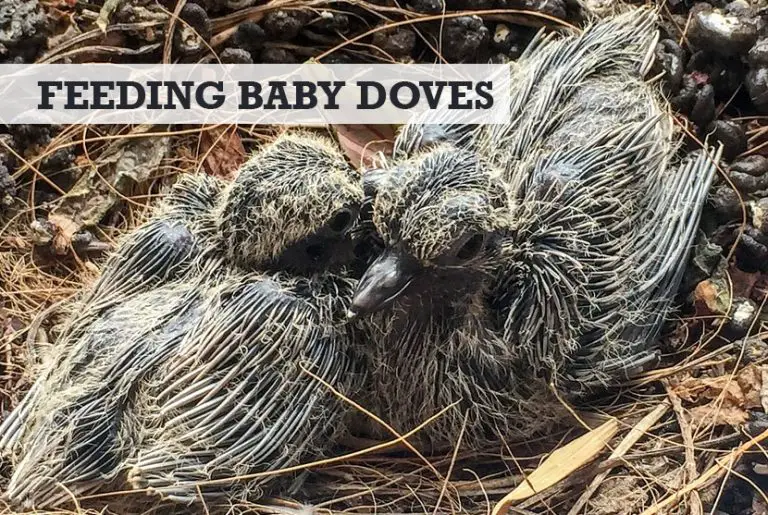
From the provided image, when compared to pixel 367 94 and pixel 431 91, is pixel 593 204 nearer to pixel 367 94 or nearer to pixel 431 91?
pixel 431 91

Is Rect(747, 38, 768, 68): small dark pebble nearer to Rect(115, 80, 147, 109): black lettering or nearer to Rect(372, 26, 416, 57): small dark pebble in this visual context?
Rect(372, 26, 416, 57): small dark pebble

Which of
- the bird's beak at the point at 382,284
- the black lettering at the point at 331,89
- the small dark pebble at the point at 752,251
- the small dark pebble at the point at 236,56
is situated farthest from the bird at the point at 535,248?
the small dark pebble at the point at 236,56

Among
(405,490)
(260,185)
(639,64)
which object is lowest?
(405,490)

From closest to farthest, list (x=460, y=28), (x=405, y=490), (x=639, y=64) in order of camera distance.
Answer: (x=405, y=490)
(x=639, y=64)
(x=460, y=28)

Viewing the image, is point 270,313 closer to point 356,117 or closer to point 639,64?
point 356,117

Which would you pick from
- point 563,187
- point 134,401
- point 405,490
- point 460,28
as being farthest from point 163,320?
point 460,28

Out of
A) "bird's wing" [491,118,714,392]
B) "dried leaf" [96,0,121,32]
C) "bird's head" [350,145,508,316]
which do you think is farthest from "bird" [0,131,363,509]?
"dried leaf" [96,0,121,32]

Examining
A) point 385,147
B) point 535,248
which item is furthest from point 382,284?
point 385,147

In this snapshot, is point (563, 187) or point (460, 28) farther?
point (460, 28)
